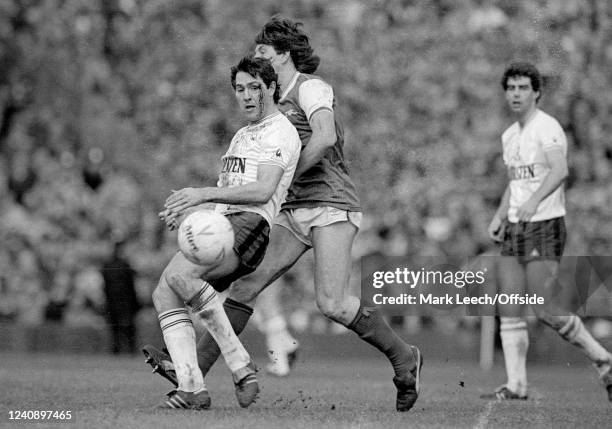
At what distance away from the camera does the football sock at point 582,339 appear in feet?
28.7

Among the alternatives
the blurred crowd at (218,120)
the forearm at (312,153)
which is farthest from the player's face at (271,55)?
the blurred crowd at (218,120)

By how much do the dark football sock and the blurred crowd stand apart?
667cm

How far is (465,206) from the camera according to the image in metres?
14.6

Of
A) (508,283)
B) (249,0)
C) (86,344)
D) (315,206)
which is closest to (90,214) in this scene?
(86,344)

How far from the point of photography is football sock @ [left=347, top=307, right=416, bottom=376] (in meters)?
7.23

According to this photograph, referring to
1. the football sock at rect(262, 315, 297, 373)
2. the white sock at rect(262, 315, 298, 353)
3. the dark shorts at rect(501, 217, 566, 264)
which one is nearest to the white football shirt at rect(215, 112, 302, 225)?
the dark shorts at rect(501, 217, 566, 264)

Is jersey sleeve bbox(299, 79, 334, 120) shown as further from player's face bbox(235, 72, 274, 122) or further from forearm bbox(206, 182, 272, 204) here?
forearm bbox(206, 182, 272, 204)

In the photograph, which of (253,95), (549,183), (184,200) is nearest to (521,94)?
(549,183)

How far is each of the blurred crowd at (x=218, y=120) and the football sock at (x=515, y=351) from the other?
5014mm

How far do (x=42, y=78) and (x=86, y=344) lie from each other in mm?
4541

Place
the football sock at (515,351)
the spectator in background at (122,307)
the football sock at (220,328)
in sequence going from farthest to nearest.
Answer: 1. the spectator in background at (122,307)
2. the football sock at (515,351)
3. the football sock at (220,328)

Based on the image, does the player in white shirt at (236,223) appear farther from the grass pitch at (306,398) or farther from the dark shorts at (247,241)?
the grass pitch at (306,398)

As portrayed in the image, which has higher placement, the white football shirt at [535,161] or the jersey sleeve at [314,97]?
the jersey sleeve at [314,97]

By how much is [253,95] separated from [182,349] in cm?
148
